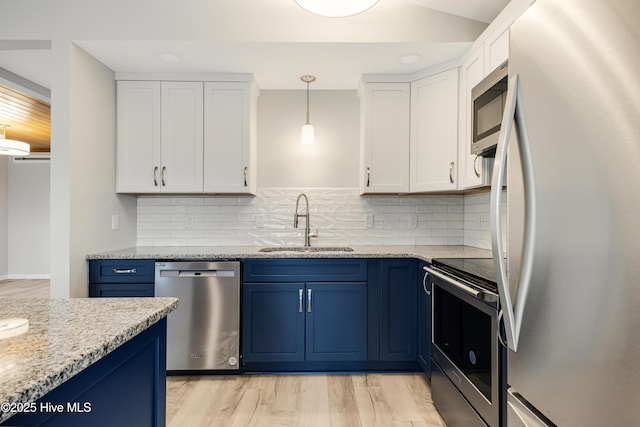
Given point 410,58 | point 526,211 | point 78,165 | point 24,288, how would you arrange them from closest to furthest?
point 526,211
point 78,165
point 410,58
point 24,288

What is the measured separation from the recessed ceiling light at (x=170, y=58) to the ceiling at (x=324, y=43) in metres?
0.02

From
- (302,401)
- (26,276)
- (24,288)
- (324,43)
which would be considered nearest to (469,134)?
(324,43)

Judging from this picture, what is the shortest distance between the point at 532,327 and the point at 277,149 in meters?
2.69

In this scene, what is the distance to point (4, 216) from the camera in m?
6.76

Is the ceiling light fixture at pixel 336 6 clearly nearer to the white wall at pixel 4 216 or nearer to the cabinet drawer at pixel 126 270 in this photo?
the cabinet drawer at pixel 126 270

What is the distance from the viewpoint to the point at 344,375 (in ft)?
8.54

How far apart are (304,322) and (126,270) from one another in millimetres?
1316

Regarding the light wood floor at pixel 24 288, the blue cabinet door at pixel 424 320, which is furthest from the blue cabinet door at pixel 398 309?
the light wood floor at pixel 24 288

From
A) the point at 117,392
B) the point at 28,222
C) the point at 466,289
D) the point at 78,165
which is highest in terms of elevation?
the point at 78,165

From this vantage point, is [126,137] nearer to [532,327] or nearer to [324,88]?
[324,88]

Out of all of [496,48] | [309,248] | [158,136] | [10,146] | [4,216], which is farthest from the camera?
[4,216]

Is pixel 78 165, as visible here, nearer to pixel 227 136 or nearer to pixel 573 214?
pixel 227 136

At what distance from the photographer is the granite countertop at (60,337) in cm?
62

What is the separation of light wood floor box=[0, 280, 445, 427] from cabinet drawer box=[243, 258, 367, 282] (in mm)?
698
